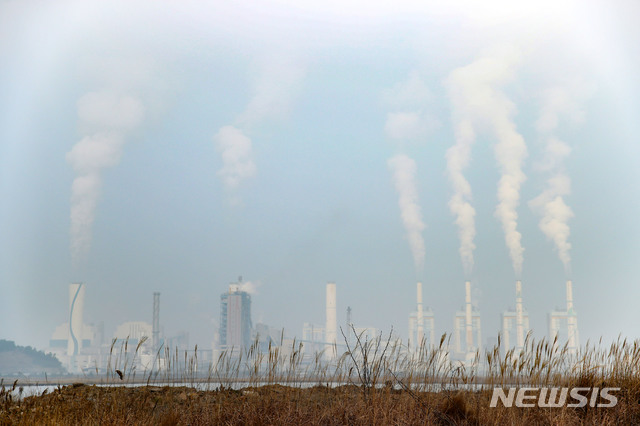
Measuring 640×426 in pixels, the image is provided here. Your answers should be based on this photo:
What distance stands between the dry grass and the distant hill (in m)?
72.7

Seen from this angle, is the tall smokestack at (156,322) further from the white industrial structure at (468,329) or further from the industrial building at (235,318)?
the white industrial structure at (468,329)

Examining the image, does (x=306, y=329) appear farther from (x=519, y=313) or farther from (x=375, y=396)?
(x=375, y=396)

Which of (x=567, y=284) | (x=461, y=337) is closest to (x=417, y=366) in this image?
(x=567, y=284)

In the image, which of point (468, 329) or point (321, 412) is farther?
point (468, 329)

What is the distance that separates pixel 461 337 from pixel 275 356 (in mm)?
73512

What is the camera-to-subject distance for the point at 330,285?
2571 inches

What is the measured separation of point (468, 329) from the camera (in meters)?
66.3

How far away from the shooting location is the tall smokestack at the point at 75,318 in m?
64.1

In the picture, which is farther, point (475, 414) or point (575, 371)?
point (575, 371)

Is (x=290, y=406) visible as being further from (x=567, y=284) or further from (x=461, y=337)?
(x=461, y=337)

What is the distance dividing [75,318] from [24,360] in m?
11.3

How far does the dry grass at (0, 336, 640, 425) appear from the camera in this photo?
4332 millimetres

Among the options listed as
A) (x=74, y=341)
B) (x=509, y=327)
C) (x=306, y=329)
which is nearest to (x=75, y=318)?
(x=74, y=341)

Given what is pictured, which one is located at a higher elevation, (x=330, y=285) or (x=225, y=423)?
(x=330, y=285)
